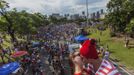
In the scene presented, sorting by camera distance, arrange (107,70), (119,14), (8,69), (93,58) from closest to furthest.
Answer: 1. (93,58)
2. (107,70)
3. (8,69)
4. (119,14)

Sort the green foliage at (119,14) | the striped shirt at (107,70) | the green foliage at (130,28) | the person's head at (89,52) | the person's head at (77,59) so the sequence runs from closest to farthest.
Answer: the person's head at (77,59) → the person's head at (89,52) → the striped shirt at (107,70) → the green foliage at (130,28) → the green foliage at (119,14)

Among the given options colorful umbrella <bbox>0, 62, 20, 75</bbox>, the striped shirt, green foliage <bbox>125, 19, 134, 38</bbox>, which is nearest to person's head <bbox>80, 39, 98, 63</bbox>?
the striped shirt

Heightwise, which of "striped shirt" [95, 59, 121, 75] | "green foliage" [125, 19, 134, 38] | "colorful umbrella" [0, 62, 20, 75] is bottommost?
"green foliage" [125, 19, 134, 38]

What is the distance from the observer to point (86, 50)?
4738mm

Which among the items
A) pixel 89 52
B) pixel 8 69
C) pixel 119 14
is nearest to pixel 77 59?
pixel 89 52

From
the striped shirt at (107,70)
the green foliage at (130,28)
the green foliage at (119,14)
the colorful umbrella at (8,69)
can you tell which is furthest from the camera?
the green foliage at (119,14)

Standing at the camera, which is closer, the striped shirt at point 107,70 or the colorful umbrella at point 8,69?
the striped shirt at point 107,70

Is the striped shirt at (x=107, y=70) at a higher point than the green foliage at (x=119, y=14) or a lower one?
higher

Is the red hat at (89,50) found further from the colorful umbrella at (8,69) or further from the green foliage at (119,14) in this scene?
the green foliage at (119,14)

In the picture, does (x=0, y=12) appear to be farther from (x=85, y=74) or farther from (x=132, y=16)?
(x=85, y=74)

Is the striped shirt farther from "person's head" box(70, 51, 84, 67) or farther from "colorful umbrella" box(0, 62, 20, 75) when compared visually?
"colorful umbrella" box(0, 62, 20, 75)

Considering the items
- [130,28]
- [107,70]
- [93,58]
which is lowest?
[130,28]

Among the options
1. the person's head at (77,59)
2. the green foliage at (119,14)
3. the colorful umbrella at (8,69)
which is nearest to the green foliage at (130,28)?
the green foliage at (119,14)

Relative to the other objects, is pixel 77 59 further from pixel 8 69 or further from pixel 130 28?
pixel 130 28
